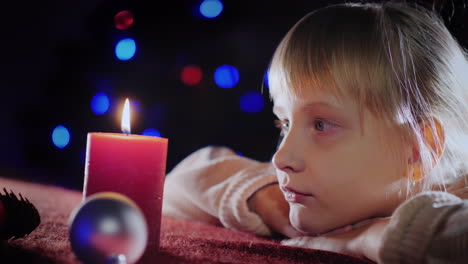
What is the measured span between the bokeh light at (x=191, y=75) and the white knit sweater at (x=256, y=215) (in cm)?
41

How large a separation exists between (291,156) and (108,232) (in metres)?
0.43

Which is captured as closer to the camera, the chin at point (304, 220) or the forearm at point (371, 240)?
the forearm at point (371, 240)

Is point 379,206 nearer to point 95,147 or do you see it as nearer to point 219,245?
point 219,245

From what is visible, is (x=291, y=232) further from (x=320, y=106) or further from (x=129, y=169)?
(x=129, y=169)

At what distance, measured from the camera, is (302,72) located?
865 mm

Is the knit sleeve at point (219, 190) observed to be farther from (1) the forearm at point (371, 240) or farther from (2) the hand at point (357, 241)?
(1) the forearm at point (371, 240)

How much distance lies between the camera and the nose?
83 centimetres

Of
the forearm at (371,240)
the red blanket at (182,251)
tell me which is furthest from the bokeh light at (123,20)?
the forearm at (371,240)

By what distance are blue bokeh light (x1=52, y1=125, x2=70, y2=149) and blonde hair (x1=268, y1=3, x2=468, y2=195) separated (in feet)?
4.52

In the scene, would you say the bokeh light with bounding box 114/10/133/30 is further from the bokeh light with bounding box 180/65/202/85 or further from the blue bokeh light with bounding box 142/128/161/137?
the blue bokeh light with bounding box 142/128/161/137

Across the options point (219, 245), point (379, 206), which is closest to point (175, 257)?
point (219, 245)

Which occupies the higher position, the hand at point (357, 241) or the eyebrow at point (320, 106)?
the eyebrow at point (320, 106)

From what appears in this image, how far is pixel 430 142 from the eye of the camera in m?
0.87

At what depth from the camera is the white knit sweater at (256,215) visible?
57cm
